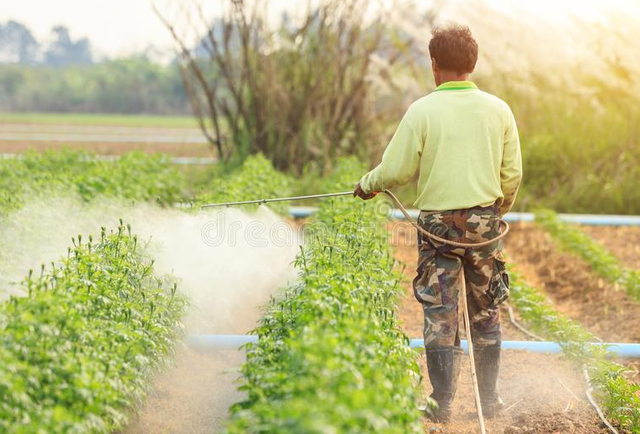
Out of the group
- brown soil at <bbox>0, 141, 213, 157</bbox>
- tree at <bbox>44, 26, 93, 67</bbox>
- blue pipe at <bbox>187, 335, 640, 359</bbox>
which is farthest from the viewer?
tree at <bbox>44, 26, 93, 67</bbox>

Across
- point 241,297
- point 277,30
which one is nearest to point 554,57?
point 277,30

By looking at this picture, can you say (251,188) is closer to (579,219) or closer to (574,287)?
(574,287)

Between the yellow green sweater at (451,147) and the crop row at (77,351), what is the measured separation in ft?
4.16

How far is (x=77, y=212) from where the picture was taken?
6.34m

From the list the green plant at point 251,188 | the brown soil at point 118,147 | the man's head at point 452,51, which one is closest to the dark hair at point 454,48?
the man's head at point 452,51

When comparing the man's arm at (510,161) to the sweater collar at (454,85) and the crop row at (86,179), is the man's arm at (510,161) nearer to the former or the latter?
the sweater collar at (454,85)

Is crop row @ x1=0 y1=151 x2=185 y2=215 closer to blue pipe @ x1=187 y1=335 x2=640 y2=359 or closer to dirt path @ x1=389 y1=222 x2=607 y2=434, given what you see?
blue pipe @ x1=187 y1=335 x2=640 y2=359

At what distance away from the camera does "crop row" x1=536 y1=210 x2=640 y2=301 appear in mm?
6868

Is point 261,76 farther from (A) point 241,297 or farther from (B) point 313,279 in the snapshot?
(B) point 313,279

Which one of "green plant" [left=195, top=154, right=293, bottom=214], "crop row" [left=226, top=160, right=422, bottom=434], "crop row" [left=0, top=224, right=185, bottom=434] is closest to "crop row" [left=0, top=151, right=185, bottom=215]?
"green plant" [left=195, top=154, right=293, bottom=214]

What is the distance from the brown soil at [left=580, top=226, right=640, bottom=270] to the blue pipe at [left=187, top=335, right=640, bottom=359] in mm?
2973

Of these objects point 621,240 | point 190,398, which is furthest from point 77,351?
point 621,240

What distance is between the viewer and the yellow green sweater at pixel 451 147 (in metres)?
4.32

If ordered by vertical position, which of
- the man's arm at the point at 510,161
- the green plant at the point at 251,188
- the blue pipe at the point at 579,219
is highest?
the man's arm at the point at 510,161
